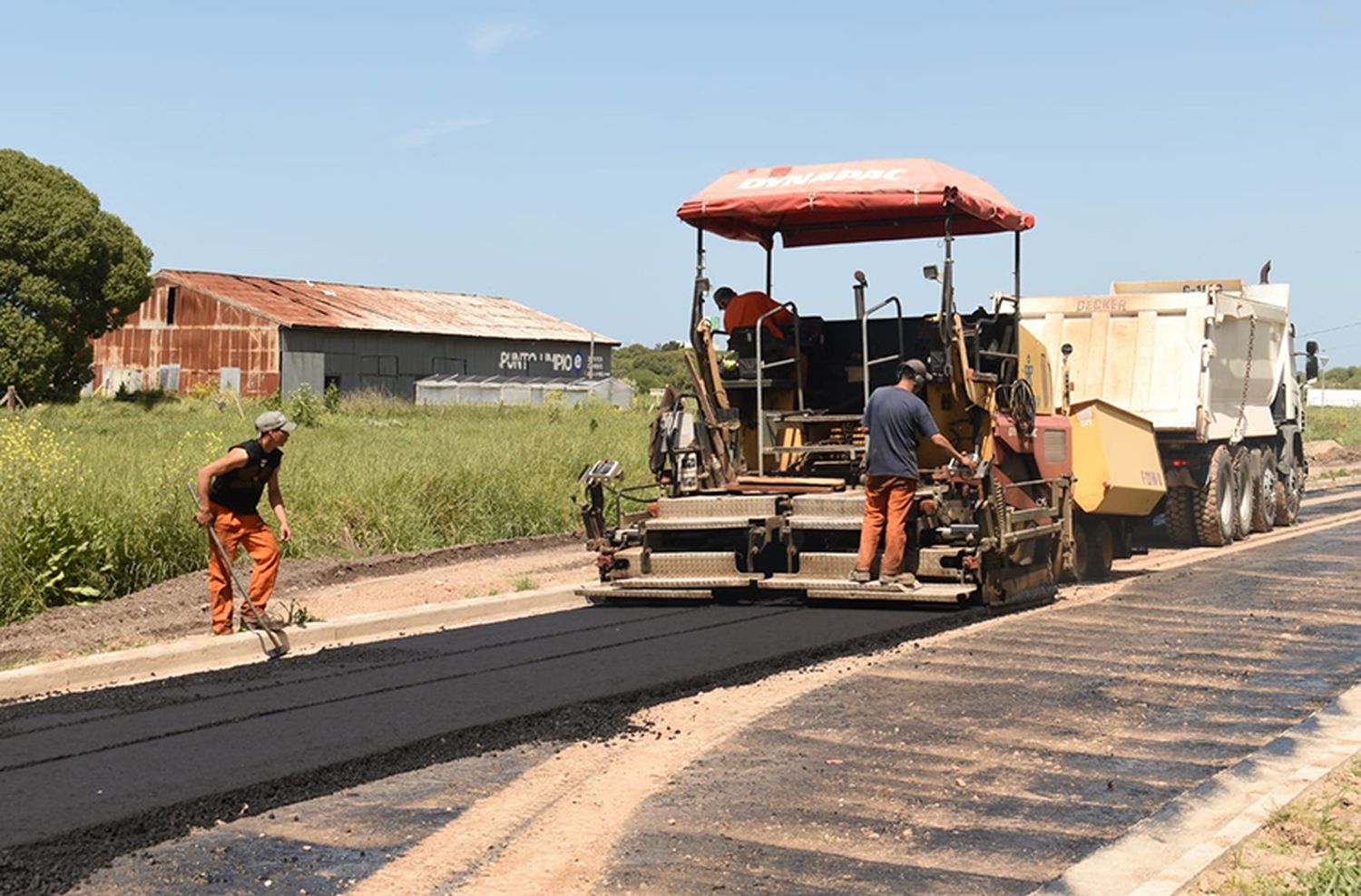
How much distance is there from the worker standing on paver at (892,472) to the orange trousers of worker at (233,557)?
3834 mm

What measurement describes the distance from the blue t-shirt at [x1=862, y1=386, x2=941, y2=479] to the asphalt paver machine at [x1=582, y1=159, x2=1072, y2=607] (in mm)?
381

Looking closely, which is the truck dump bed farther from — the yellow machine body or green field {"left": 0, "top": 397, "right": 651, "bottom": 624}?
green field {"left": 0, "top": 397, "right": 651, "bottom": 624}

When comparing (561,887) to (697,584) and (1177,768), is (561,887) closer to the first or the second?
(1177,768)

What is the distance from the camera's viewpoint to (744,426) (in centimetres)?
1244

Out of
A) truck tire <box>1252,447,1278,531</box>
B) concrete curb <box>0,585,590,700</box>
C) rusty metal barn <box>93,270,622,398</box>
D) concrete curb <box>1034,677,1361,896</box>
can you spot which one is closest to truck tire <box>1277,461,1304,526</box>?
truck tire <box>1252,447,1278,531</box>

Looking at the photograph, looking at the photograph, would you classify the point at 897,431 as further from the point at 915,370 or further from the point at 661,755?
the point at 661,755

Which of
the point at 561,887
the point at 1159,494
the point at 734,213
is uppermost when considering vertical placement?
the point at 734,213

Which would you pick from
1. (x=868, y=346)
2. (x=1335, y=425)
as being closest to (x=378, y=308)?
(x=1335, y=425)

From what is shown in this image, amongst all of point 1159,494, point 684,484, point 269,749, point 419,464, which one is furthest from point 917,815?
point 419,464

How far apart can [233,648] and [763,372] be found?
181 inches

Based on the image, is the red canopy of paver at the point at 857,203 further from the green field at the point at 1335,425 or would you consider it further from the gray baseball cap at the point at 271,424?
the green field at the point at 1335,425

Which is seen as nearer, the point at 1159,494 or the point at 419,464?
the point at 1159,494

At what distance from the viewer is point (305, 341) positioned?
50.1m

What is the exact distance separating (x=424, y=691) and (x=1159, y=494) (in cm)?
862
